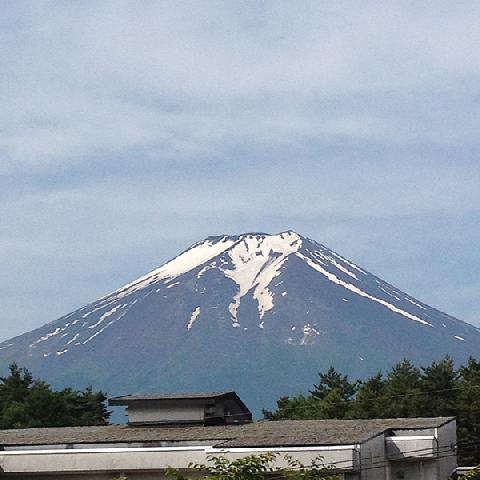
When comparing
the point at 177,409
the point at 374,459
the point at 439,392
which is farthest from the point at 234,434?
the point at 439,392

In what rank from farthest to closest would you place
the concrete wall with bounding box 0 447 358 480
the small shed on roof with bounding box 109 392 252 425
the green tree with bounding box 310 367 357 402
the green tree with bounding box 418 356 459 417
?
the green tree with bounding box 310 367 357 402 < the green tree with bounding box 418 356 459 417 < the small shed on roof with bounding box 109 392 252 425 < the concrete wall with bounding box 0 447 358 480

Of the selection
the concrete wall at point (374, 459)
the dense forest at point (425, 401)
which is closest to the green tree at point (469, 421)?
the dense forest at point (425, 401)

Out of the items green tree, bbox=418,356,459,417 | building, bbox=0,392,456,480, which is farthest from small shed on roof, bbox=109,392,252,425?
green tree, bbox=418,356,459,417

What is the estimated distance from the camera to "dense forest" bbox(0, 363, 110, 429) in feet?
270

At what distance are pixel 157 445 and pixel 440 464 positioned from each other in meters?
11.6

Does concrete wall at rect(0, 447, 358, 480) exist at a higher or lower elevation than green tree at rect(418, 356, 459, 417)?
lower

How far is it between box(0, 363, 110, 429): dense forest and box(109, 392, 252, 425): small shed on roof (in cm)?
3358

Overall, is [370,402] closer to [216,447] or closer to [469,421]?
[469,421]

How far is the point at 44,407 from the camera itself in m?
85.8

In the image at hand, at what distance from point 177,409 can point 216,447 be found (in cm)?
1148

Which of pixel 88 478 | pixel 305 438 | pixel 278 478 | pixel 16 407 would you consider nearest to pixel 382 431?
pixel 305 438

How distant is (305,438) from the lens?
3606cm

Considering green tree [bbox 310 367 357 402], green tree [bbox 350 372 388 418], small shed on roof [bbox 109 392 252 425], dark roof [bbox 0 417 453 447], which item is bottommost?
dark roof [bbox 0 417 453 447]

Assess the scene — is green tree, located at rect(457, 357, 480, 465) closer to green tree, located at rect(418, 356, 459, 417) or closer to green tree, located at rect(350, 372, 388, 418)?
green tree, located at rect(418, 356, 459, 417)
